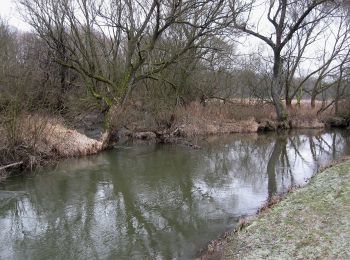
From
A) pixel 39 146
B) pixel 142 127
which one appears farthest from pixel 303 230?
pixel 142 127

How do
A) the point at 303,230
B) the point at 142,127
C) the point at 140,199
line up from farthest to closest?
1. the point at 142,127
2. the point at 140,199
3. the point at 303,230

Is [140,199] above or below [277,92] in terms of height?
below

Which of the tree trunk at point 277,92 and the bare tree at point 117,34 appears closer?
the bare tree at point 117,34

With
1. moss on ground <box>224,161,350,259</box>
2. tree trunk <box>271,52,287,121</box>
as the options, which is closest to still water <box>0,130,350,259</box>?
moss on ground <box>224,161,350,259</box>

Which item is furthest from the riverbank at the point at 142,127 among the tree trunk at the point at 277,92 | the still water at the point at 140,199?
the still water at the point at 140,199

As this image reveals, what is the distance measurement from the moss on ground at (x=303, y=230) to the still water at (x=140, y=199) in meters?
1.07

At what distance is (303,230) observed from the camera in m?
6.16

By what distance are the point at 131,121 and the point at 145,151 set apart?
2871 mm

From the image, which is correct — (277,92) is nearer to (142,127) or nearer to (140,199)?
(142,127)

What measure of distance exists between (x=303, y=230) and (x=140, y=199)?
4956mm

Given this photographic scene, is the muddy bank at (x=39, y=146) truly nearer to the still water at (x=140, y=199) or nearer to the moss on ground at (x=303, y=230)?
the still water at (x=140, y=199)

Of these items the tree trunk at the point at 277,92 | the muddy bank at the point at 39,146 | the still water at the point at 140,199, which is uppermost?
the tree trunk at the point at 277,92

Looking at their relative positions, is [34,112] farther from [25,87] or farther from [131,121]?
[131,121]

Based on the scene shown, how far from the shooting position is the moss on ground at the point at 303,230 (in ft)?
18.2
